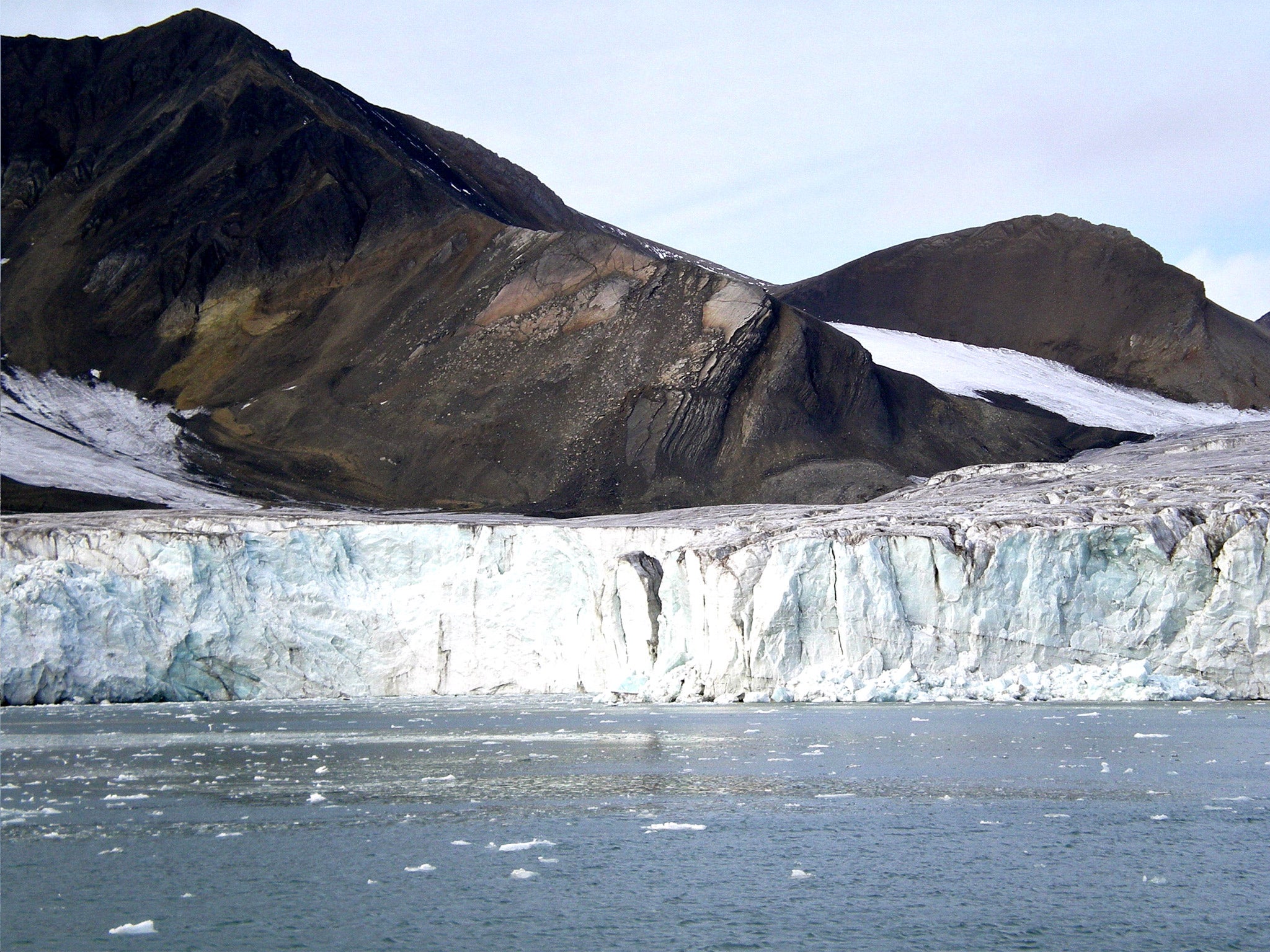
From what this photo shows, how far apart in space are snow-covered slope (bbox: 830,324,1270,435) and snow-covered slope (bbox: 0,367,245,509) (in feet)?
113

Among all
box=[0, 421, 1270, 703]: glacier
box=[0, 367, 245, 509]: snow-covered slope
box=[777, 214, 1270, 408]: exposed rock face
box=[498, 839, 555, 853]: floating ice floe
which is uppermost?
box=[777, 214, 1270, 408]: exposed rock face

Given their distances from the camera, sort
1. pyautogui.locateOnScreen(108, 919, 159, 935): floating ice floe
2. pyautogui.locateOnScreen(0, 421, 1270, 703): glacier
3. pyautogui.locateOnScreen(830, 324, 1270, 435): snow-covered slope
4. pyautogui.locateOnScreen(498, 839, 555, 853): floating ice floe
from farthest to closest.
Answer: pyautogui.locateOnScreen(830, 324, 1270, 435): snow-covered slope
pyautogui.locateOnScreen(0, 421, 1270, 703): glacier
pyautogui.locateOnScreen(498, 839, 555, 853): floating ice floe
pyautogui.locateOnScreen(108, 919, 159, 935): floating ice floe

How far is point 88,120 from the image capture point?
76062 millimetres

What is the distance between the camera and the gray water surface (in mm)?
10320

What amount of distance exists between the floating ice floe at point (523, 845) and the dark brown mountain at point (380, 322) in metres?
37.6

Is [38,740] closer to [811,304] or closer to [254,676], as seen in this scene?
[254,676]

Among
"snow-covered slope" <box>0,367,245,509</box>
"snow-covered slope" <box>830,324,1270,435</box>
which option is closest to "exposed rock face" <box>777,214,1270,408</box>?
"snow-covered slope" <box>830,324,1270,435</box>

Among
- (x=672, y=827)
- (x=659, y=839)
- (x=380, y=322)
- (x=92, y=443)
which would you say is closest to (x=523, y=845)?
(x=659, y=839)

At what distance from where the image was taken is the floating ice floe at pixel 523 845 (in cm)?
1279

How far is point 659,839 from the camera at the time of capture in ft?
43.5

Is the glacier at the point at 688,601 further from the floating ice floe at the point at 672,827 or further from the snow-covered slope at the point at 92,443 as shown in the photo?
the snow-covered slope at the point at 92,443

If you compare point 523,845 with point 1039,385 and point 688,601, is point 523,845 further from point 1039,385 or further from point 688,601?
point 1039,385

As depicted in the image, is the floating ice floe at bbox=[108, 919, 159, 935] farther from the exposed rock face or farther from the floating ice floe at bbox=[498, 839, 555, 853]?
the exposed rock face

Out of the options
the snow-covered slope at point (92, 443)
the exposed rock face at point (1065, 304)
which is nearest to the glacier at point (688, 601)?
the snow-covered slope at point (92, 443)
